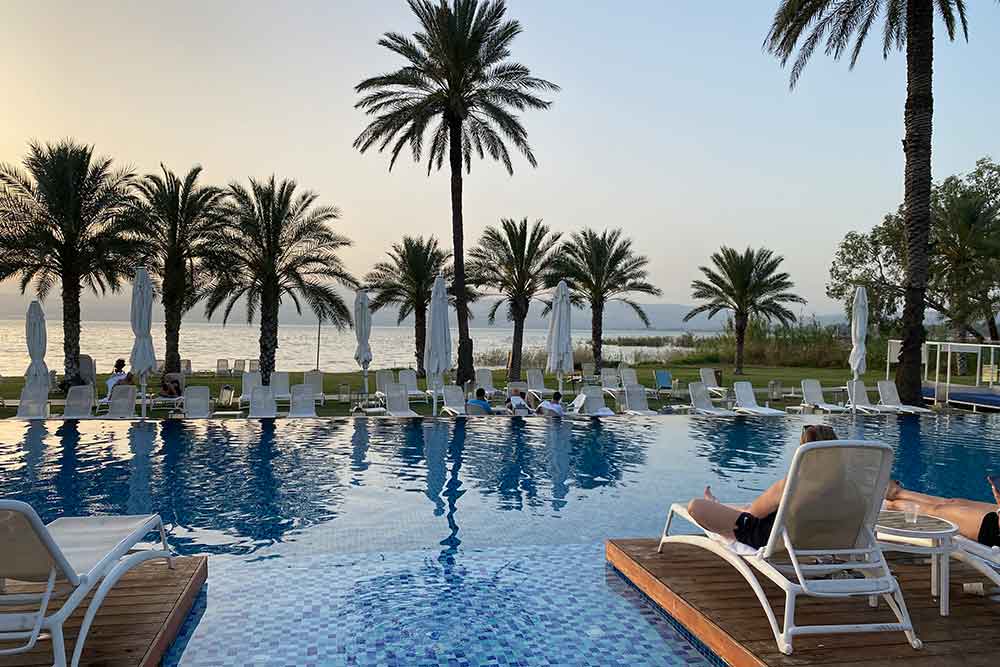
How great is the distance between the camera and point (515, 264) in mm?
27281

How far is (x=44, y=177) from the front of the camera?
20.5m

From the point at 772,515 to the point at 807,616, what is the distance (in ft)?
2.07

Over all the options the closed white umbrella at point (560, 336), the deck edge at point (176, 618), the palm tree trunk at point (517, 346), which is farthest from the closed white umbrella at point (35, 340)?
the palm tree trunk at point (517, 346)

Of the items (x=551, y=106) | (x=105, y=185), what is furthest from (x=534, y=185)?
(x=105, y=185)

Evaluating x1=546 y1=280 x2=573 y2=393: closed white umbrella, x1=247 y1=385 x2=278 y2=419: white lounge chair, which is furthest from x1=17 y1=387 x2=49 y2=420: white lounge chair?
x1=546 y1=280 x2=573 y2=393: closed white umbrella

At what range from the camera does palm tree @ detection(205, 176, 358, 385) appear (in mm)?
21953

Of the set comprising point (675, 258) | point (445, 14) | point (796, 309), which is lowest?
point (796, 309)

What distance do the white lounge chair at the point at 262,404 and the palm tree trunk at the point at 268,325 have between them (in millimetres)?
7023

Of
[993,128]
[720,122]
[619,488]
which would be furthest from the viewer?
[993,128]

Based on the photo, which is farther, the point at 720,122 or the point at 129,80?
the point at 720,122

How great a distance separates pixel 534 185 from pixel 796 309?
567 inches

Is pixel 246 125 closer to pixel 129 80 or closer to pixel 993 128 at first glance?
pixel 129 80

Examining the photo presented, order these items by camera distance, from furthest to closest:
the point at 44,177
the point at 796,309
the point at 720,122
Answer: the point at 796,309 < the point at 720,122 < the point at 44,177

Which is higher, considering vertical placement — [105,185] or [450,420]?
[105,185]
